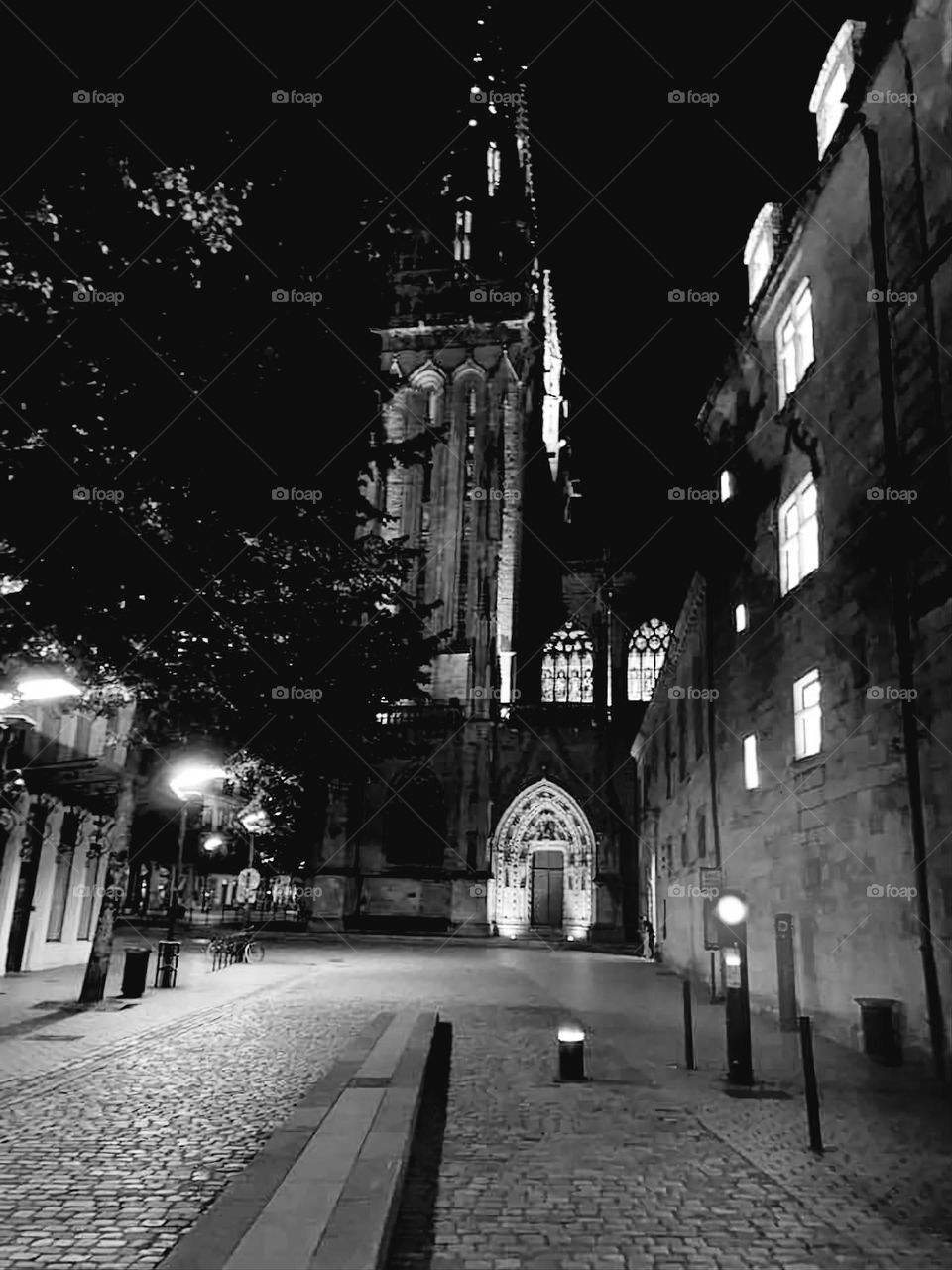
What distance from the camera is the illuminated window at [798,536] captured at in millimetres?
15172

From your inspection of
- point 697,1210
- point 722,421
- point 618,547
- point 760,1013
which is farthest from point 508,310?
point 697,1210

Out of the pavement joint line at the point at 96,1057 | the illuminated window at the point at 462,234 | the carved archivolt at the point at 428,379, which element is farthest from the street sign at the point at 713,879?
the illuminated window at the point at 462,234

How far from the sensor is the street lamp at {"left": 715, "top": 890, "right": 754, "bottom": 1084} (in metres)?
9.55

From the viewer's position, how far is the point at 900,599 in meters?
11.5

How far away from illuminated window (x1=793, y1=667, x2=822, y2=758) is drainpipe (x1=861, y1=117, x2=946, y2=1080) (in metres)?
2.93

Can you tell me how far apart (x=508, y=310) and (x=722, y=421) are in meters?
33.8

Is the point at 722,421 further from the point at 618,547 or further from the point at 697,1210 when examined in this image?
the point at 618,547

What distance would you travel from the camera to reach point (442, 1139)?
7.48m

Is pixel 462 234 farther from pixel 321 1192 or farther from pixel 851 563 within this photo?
pixel 321 1192

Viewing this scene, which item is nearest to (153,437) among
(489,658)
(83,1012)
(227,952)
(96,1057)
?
(96,1057)

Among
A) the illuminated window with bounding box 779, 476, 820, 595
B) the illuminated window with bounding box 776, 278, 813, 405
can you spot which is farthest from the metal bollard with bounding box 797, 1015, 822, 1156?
the illuminated window with bounding box 776, 278, 813, 405

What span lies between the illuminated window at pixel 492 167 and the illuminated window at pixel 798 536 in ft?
167

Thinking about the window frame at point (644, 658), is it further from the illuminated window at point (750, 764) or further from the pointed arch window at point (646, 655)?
the illuminated window at point (750, 764)

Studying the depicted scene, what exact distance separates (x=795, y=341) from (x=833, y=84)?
4.02m
